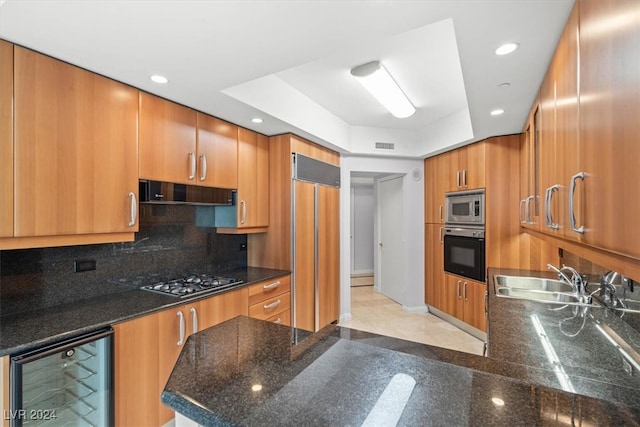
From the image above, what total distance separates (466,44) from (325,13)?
2.44 ft

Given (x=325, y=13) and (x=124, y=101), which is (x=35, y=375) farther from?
(x=325, y=13)

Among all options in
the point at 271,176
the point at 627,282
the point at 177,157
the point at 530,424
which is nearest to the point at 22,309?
the point at 177,157

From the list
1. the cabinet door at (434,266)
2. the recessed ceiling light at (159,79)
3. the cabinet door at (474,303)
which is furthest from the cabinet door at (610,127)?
the cabinet door at (434,266)

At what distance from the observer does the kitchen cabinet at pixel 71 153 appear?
1479 millimetres

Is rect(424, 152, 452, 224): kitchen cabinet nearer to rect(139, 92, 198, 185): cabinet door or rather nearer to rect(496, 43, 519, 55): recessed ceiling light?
rect(496, 43, 519, 55): recessed ceiling light

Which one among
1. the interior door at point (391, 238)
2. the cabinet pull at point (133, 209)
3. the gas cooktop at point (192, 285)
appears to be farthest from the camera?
the interior door at point (391, 238)

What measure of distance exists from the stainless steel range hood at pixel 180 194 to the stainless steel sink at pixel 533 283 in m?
2.51

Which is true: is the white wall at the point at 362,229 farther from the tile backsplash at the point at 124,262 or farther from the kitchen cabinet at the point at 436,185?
the tile backsplash at the point at 124,262

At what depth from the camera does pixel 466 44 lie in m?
1.48

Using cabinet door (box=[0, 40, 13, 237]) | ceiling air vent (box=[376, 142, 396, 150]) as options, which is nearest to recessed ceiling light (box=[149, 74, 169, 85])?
cabinet door (box=[0, 40, 13, 237])

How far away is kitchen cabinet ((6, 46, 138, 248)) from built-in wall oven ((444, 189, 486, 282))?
3451 mm

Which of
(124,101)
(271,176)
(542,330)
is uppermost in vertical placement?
(124,101)

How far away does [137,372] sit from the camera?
1742mm

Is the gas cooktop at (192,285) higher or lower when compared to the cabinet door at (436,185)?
lower
